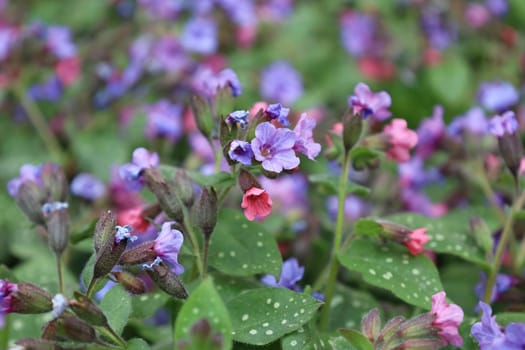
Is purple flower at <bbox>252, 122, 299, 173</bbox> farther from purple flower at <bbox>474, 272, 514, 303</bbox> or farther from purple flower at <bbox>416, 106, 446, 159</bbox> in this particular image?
purple flower at <bbox>416, 106, 446, 159</bbox>

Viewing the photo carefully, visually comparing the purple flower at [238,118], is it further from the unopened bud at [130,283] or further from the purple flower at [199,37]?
the purple flower at [199,37]

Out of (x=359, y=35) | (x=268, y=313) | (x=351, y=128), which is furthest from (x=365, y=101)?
(x=359, y=35)

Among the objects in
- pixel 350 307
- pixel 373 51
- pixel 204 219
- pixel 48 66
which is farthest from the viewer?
pixel 373 51

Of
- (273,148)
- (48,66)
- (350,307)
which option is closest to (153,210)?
(273,148)

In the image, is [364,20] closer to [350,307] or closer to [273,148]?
[350,307]

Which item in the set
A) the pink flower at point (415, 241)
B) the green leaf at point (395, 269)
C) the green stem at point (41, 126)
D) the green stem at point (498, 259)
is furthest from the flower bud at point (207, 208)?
the green stem at point (41, 126)

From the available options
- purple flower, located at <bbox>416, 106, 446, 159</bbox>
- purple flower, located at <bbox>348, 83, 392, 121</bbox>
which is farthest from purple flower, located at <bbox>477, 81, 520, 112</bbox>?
purple flower, located at <bbox>348, 83, 392, 121</bbox>
